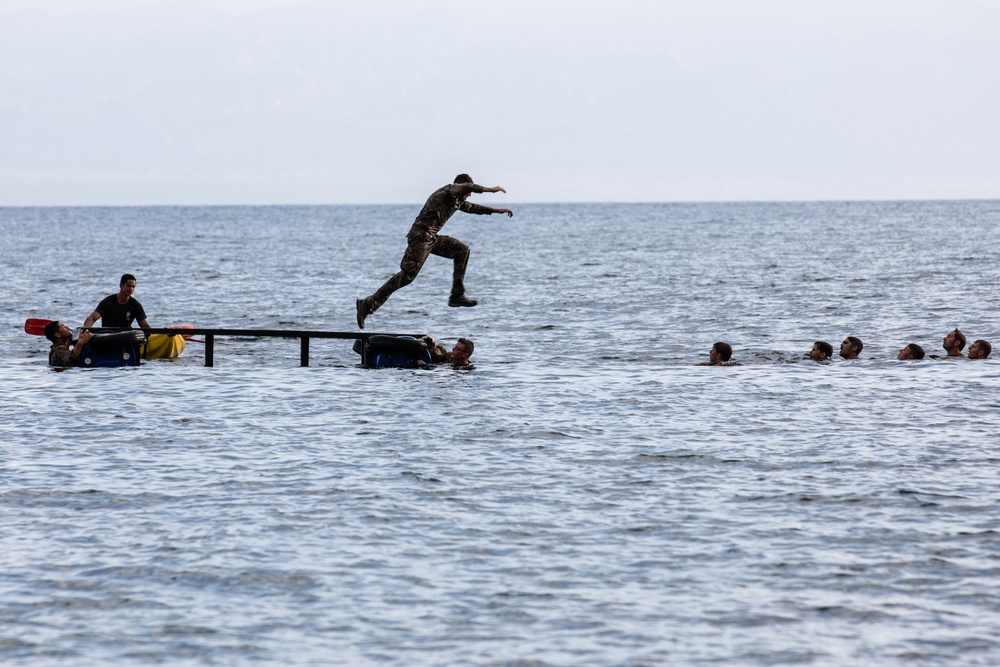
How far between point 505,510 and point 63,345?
14.5 m

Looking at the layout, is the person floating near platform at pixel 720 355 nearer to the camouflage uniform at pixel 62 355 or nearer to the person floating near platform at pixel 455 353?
the person floating near platform at pixel 455 353

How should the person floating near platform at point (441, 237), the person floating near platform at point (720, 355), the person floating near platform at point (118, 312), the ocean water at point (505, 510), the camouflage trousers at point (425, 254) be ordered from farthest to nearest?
the person floating near platform at point (720, 355) → the person floating near platform at point (118, 312) → the camouflage trousers at point (425, 254) → the person floating near platform at point (441, 237) → the ocean water at point (505, 510)

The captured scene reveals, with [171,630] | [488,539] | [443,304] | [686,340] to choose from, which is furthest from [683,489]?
[443,304]

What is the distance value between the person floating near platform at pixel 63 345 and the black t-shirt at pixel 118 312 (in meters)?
0.62

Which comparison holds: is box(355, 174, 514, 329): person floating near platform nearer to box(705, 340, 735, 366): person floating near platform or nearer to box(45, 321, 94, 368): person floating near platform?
box(45, 321, 94, 368): person floating near platform

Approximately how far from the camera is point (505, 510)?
1330 cm

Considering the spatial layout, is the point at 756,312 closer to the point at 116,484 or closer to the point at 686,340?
the point at 686,340

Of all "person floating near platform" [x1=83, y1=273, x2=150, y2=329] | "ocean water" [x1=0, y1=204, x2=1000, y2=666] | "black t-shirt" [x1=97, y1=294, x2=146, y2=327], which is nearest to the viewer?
"ocean water" [x1=0, y1=204, x2=1000, y2=666]

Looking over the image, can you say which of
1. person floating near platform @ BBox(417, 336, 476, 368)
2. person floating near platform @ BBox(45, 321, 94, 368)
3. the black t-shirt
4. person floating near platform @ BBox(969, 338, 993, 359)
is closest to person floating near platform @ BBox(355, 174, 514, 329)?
person floating near platform @ BBox(417, 336, 476, 368)

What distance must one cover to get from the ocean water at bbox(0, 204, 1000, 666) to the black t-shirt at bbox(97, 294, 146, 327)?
43.2 inches

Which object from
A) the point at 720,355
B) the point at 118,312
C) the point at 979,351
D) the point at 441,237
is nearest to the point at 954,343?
the point at 979,351

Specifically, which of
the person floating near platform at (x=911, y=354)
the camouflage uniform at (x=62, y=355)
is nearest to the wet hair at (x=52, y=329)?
the camouflage uniform at (x=62, y=355)

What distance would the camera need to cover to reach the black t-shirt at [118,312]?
2336 centimetres

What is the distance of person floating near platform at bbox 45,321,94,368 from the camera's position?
23969 mm
